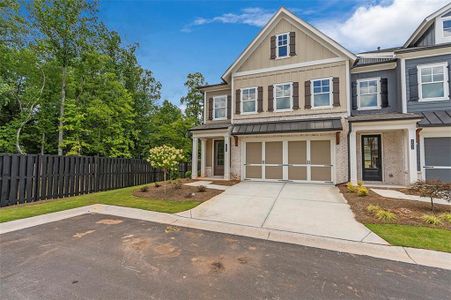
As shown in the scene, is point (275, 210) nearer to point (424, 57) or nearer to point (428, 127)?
point (428, 127)

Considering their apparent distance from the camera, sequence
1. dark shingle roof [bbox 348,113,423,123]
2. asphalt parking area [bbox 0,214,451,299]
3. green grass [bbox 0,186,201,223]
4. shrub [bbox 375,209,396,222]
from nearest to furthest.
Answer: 1. asphalt parking area [bbox 0,214,451,299]
2. shrub [bbox 375,209,396,222]
3. green grass [bbox 0,186,201,223]
4. dark shingle roof [bbox 348,113,423,123]

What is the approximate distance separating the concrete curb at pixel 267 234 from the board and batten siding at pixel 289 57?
10.6 meters

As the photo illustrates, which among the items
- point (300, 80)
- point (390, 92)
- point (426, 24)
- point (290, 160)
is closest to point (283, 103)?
point (300, 80)

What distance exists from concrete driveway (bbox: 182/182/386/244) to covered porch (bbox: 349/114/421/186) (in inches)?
140

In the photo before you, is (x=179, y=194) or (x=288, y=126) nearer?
(x=179, y=194)

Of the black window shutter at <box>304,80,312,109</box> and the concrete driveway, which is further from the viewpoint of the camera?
the black window shutter at <box>304,80,312,109</box>

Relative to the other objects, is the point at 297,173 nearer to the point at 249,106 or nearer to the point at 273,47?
the point at 249,106

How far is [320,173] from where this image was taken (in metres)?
11.8

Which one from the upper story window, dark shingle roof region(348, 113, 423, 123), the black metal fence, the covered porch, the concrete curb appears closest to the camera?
the concrete curb

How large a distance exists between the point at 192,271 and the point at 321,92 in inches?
459

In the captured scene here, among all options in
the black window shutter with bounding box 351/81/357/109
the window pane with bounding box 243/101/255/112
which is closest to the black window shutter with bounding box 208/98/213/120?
the window pane with bounding box 243/101/255/112

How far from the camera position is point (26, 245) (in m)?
4.15

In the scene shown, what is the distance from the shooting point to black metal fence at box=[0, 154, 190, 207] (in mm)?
7861

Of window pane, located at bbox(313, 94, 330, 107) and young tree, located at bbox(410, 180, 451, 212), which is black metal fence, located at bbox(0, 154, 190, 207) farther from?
young tree, located at bbox(410, 180, 451, 212)
